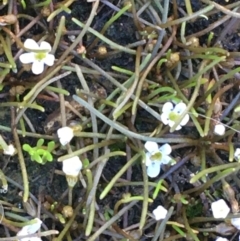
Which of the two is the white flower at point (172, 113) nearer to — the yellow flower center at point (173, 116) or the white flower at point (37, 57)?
the yellow flower center at point (173, 116)

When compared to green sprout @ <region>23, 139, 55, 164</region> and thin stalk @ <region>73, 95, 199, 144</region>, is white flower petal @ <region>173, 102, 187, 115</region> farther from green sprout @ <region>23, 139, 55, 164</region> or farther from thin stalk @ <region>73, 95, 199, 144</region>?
green sprout @ <region>23, 139, 55, 164</region>

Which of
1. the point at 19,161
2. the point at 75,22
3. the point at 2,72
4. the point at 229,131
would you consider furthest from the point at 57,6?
the point at 229,131

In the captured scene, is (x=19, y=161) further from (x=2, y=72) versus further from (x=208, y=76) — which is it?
(x=208, y=76)

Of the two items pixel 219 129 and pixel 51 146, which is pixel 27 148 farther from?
pixel 219 129

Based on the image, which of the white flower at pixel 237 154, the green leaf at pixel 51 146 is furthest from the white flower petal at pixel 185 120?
the green leaf at pixel 51 146

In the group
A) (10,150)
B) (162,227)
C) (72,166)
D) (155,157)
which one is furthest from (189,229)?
(10,150)

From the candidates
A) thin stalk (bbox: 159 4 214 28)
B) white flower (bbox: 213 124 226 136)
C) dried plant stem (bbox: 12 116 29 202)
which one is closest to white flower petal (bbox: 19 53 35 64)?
dried plant stem (bbox: 12 116 29 202)

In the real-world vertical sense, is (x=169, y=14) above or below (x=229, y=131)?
above
